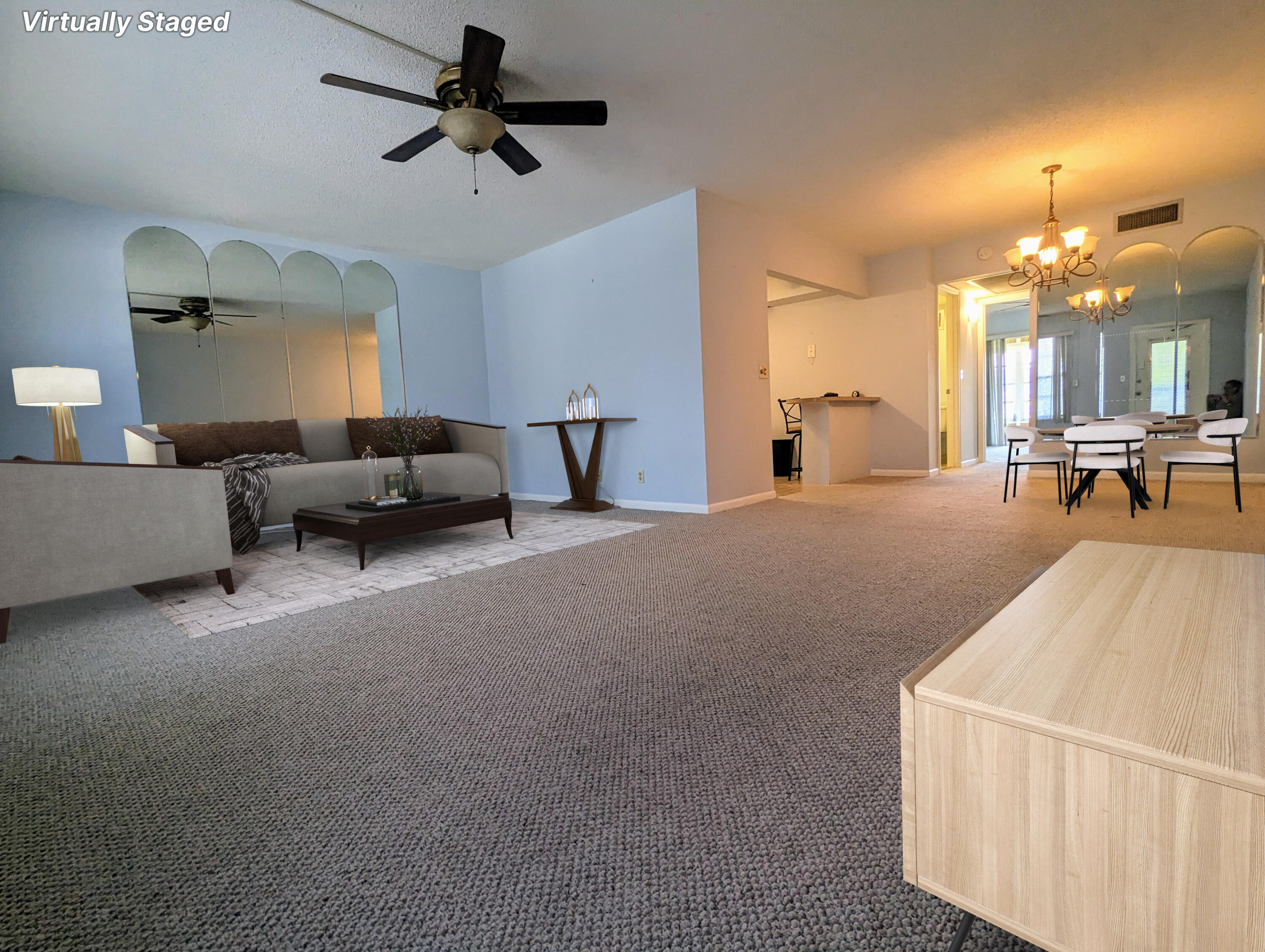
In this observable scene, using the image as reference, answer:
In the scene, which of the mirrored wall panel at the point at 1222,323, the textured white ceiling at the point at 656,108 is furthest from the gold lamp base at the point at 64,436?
the mirrored wall panel at the point at 1222,323

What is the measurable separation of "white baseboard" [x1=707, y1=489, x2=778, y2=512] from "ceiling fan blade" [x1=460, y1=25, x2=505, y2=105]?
3.18 m

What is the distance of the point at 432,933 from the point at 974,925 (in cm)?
80

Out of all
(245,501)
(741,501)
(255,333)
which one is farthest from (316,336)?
(741,501)

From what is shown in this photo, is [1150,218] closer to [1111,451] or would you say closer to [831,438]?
[1111,451]

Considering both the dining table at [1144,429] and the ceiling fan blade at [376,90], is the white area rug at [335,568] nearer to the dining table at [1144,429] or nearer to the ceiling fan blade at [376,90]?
the ceiling fan blade at [376,90]

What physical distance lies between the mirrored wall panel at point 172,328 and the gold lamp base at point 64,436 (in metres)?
0.69

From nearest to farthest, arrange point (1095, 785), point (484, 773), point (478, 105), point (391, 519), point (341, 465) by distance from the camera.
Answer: point (1095, 785) < point (484, 773) < point (478, 105) < point (391, 519) < point (341, 465)

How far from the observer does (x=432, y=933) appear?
2.77 feet

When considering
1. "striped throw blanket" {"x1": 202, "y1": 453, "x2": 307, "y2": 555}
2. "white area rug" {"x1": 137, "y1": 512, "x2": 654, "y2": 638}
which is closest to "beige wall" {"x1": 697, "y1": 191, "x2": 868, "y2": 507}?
"white area rug" {"x1": 137, "y1": 512, "x2": 654, "y2": 638}

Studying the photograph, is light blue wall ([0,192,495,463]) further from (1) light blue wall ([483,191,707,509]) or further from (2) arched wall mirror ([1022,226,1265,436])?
(2) arched wall mirror ([1022,226,1265,436])

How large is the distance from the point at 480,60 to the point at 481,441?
3.53m

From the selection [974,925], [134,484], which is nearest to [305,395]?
[134,484]

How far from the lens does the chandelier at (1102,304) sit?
5527 millimetres

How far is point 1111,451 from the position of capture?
3910 mm
